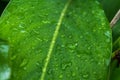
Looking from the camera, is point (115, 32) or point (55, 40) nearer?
point (55, 40)

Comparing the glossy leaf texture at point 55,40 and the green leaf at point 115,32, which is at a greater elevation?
the glossy leaf texture at point 55,40

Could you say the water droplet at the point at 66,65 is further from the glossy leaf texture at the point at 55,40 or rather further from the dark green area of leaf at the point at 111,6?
the dark green area of leaf at the point at 111,6

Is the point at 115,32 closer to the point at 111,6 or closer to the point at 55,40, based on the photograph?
the point at 111,6

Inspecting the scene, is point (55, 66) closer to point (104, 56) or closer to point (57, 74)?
point (57, 74)

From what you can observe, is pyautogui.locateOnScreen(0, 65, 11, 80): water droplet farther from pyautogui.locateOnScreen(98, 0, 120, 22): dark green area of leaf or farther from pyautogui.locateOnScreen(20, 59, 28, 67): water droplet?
pyautogui.locateOnScreen(98, 0, 120, 22): dark green area of leaf

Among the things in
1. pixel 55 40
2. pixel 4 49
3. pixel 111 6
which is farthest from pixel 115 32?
pixel 4 49

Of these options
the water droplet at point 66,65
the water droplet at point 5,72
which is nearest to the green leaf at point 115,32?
the water droplet at point 66,65

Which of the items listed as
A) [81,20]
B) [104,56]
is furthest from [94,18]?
[104,56]

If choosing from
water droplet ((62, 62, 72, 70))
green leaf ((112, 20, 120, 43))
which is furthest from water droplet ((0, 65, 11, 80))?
green leaf ((112, 20, 120, 43))
